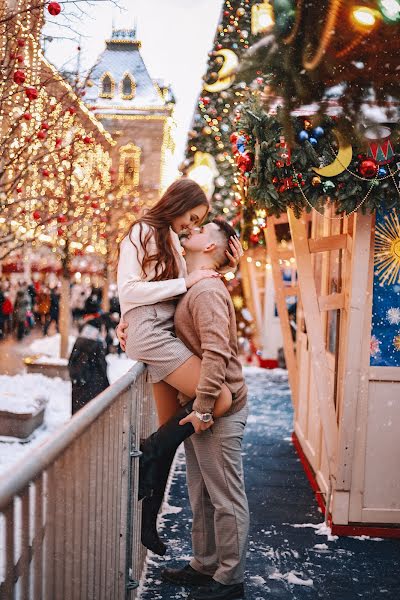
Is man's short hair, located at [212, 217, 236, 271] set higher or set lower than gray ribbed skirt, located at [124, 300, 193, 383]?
higher

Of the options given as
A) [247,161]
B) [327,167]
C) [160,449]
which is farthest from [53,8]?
[160,449]

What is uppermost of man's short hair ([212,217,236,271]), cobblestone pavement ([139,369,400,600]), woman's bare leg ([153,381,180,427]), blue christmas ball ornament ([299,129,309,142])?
blue christmas ball ornament ([299,129,309,142])

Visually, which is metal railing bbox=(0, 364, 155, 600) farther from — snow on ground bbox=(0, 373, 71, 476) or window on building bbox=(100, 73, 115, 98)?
window on building bbox=(100, 73, 115, 98)

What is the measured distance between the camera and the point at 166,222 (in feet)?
11.8

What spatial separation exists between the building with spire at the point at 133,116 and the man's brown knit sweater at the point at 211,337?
6.60 metres

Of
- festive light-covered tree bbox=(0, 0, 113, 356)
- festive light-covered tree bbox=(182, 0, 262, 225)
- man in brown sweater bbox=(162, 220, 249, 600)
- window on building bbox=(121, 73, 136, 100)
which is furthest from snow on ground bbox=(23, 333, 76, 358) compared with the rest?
man in brown sweater bbox=(162, 220, 249, 600)

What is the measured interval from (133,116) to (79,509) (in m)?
15.1

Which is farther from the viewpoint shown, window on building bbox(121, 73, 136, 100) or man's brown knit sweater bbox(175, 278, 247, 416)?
window on building bbox(121, 73, 136, 100)

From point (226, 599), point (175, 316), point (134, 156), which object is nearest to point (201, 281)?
point (175, 316)

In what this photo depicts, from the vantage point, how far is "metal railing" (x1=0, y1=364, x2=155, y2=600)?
160cm

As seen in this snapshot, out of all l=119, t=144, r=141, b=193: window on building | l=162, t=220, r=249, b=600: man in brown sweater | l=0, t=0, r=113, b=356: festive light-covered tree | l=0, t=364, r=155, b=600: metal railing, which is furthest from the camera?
l=119, t=144, r=141, b=193: window on building

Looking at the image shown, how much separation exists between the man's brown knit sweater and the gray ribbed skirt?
87 mm

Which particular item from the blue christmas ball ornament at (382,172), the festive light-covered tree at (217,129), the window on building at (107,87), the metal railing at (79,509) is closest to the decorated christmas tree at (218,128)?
the festive light-covered tree at (217,129)

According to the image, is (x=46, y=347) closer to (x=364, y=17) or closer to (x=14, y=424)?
(x=14, y=424)
